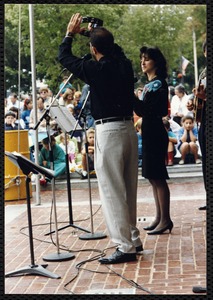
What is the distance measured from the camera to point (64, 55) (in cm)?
567

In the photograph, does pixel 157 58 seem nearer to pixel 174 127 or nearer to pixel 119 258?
pixel 119 258

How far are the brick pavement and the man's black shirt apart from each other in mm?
1411

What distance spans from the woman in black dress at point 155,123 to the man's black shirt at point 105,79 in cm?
93

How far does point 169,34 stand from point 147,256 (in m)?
25.2

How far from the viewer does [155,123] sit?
267 inches

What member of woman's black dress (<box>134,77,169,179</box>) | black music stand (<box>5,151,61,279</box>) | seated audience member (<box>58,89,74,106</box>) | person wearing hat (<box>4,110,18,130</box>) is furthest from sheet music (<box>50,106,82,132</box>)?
seated audience member (<box>58,89,74,106</box>)

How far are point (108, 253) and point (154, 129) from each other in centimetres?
141

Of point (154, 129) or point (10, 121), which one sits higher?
point (10, 121)

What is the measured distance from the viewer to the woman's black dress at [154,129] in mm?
6676

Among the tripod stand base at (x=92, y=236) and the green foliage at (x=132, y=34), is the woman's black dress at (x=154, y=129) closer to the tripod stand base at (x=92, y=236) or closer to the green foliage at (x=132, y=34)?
the tripod stand base at (x=92, y=236)

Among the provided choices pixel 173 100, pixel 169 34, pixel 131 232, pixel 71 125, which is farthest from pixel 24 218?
pixel 169 34

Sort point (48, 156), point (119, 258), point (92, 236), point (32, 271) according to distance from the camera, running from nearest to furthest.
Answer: point (32, 271)
point (119, 258)
point (92, 236)
point (48, 156)

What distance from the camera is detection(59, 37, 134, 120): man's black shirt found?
5.59 metres

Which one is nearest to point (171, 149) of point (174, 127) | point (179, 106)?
point (174, 127)
